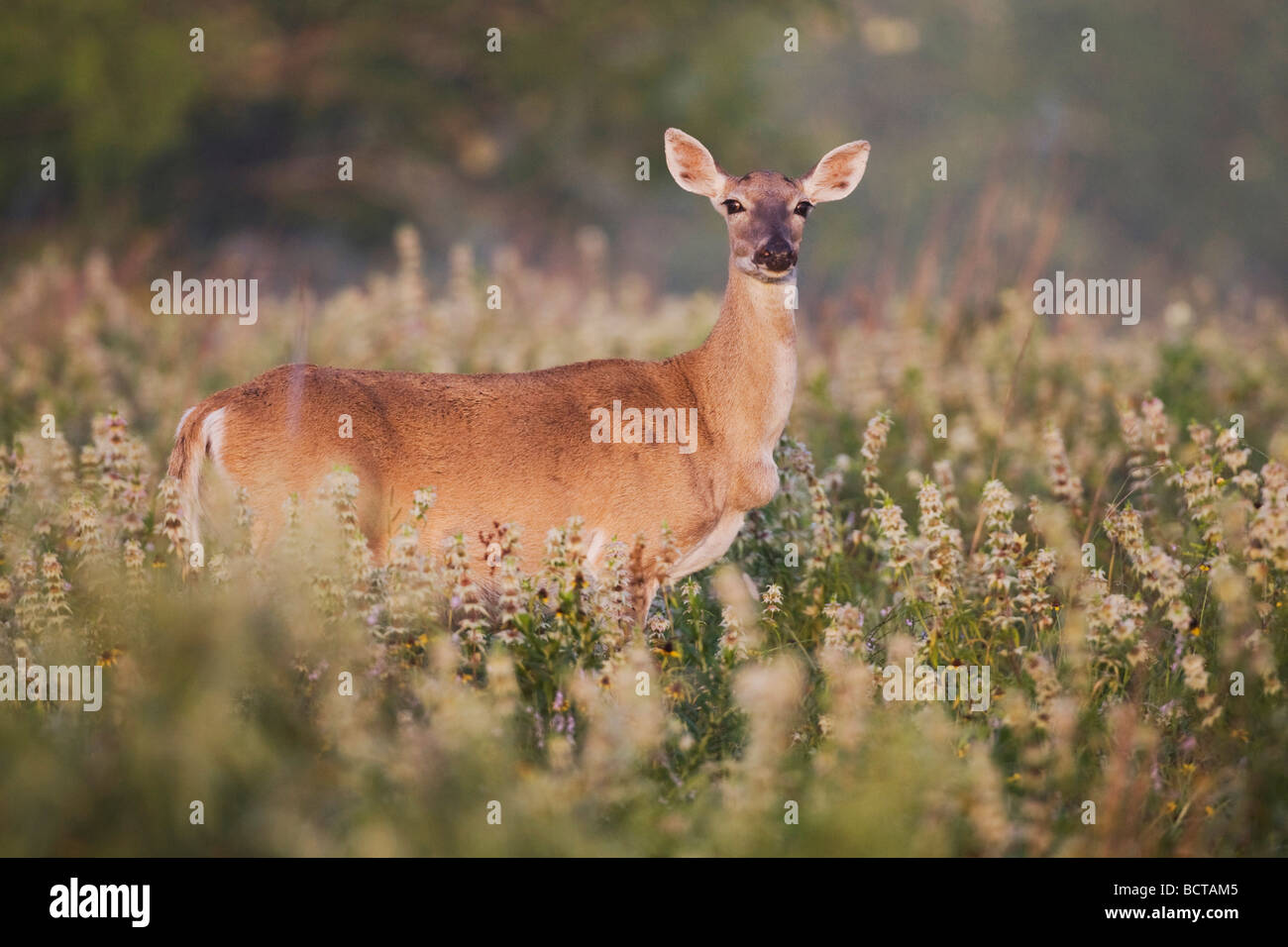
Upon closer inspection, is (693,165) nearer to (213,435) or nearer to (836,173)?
(836,173)

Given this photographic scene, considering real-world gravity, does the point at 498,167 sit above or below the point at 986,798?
above

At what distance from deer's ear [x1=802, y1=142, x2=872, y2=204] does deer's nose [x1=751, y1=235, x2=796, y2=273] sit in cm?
65

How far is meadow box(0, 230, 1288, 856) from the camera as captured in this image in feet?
11.8

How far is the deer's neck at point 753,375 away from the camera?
615 cm

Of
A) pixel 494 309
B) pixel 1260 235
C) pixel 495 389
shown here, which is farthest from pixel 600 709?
pixel 1260 235

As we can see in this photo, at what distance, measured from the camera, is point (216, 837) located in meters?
3.54

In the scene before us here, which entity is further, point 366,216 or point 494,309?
point 366,216

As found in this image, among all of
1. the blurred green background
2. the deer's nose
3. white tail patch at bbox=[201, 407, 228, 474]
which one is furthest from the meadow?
the blurred green background

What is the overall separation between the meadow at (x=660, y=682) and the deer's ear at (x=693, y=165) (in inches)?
48.7

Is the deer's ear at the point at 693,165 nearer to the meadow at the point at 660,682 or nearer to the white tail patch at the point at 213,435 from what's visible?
the meadow at the point at 660,682

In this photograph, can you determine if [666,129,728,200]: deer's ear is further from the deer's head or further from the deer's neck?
the deer's neck

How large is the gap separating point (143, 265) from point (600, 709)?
448 inches

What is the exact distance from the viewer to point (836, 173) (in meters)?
6.63

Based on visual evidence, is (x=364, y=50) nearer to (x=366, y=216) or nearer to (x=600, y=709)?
(x=366, y=216)
